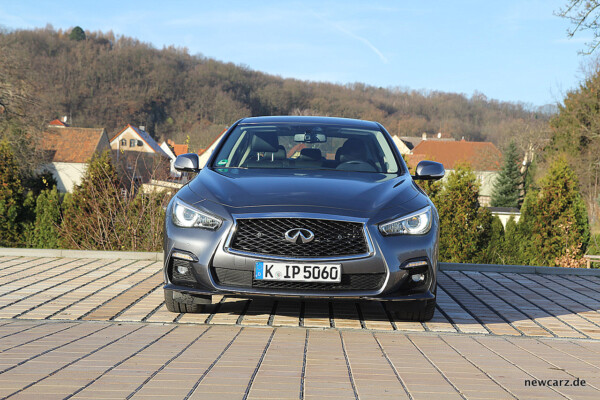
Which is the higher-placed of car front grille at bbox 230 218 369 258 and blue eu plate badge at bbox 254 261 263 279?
car front grille at bbox 230 218 369 258

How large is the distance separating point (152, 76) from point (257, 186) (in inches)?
4471

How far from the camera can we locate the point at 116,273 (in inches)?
292

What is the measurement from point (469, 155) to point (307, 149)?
265 feet

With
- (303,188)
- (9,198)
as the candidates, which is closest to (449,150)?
(9,198)

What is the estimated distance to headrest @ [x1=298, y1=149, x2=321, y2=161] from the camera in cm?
606

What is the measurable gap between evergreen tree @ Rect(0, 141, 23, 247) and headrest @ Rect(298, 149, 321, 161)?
16.3 metres

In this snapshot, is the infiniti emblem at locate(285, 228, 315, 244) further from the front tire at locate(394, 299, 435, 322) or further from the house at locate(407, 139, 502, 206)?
the house at locate(407, 139, 502, 206)

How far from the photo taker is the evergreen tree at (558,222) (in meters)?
19.0

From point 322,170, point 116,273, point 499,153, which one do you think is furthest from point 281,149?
point 499,153

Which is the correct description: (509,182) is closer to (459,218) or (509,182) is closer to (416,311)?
(459,218)

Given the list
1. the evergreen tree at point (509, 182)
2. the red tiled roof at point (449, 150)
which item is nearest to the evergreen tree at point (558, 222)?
the evergreen tree at point (509, 182)

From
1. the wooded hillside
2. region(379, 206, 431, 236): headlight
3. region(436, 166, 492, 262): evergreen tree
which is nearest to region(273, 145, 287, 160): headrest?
region(379, 206, 431, 236): headlight

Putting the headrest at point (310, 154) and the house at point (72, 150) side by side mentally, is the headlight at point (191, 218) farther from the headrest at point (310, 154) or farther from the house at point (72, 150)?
the house at point (72, 150)

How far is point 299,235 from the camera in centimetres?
467
